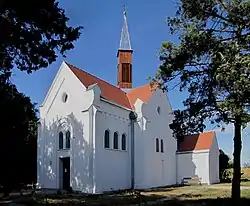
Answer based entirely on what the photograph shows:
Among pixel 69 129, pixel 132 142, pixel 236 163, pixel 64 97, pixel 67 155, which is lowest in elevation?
pixel 67 155

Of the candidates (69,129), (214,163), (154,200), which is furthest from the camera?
(214,163)

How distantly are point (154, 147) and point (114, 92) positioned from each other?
694 cm

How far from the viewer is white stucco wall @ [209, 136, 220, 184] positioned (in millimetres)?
43537

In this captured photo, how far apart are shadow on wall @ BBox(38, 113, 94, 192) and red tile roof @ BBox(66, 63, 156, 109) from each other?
153 inches

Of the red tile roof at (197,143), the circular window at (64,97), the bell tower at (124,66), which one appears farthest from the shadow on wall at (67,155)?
the red tile roof at (197,143)

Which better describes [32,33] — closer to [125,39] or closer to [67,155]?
[67,155]

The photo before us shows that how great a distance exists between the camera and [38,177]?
113 feet

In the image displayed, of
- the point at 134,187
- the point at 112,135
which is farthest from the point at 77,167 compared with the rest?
the point at 134,187

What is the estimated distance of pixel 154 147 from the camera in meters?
38.9

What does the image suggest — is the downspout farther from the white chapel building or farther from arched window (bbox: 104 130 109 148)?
arched window (bbox: 104 130 109 148)

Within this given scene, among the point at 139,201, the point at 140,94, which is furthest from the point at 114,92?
the point at 139,201

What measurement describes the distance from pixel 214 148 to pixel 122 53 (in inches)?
620

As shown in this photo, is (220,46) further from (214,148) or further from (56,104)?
(214,148)

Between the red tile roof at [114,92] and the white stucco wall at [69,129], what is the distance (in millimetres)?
1183
